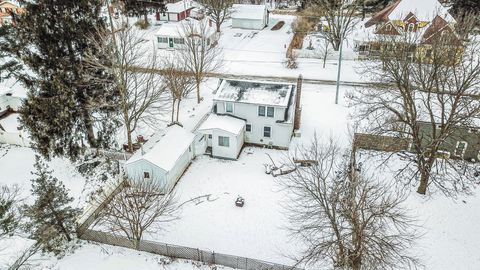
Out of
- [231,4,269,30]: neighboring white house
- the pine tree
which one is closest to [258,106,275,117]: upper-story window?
the pine tree

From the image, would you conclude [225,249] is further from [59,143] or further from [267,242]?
[59,143]

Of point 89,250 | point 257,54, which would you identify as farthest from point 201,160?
point 257,54

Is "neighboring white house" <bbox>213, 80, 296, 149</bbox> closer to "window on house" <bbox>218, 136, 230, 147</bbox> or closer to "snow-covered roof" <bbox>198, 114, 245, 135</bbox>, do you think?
"snow-covered roof" <bbox>198, 114, 245, 135</bbox>

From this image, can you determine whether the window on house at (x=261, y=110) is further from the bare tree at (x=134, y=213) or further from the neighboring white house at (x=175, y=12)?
the neighboring white house at (x=175, y=12)

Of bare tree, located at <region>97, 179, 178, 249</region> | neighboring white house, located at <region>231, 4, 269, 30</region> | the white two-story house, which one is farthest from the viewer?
neighboring white house, located at <region>231, 4, 269, 30</region>

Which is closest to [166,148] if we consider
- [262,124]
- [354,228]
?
[262,124]

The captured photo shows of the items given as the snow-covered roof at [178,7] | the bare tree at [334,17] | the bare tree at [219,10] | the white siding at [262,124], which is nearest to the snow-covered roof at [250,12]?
the bare tree at [219,10]
